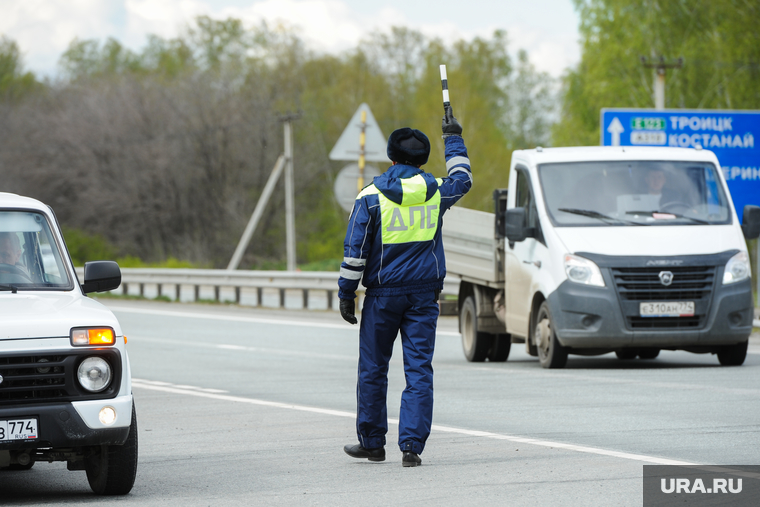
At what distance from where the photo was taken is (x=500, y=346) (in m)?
14.3

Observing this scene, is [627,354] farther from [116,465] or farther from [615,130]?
[615,130]

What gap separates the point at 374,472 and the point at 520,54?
70274mm

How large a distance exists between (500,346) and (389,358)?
7.58 m

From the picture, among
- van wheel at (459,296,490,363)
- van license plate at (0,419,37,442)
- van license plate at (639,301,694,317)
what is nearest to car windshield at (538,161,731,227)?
van license plate at (639,301,694,317)

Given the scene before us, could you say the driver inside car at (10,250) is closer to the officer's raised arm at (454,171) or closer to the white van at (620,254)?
the officer's raised arm at (454,171)

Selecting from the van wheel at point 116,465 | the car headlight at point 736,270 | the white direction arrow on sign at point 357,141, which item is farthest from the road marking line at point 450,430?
the white direction arrow on sign at point 357,141

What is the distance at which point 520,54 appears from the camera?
7500cm

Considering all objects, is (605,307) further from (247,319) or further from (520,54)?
(520,54)

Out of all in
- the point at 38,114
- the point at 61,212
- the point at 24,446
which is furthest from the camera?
the point at 38,114

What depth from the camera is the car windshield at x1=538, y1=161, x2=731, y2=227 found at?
12.3m

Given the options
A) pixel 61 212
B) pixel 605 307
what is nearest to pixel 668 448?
pixel 605 307

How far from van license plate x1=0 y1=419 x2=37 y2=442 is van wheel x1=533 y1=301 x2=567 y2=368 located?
7270 mm

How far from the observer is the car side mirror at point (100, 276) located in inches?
259

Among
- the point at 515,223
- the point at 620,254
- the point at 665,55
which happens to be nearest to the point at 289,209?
the point at 665,55
